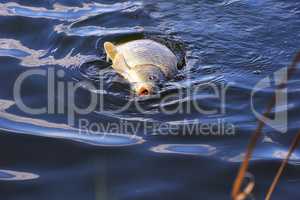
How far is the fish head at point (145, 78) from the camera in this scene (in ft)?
16.4

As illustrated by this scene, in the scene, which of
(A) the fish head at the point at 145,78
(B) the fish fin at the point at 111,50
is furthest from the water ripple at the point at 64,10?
(A) the fish head at the point at 145,78

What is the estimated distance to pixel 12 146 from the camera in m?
4.15

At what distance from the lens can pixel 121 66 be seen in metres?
5.42

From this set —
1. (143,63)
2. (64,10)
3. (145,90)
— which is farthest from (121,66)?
(64,10)

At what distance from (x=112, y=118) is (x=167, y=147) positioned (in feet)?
2.07

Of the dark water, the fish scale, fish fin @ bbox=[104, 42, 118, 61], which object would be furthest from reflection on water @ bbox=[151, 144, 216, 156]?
fish fin @ bbox=[104, 42, 118, 61]

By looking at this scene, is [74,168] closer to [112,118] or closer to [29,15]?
[112,118]

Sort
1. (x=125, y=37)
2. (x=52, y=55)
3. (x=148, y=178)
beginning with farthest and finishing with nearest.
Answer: (x=125, y=37), (x=52, y=55), (x=148, y=178)

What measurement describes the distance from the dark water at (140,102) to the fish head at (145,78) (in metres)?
0.10

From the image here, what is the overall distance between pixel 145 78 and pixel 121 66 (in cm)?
40

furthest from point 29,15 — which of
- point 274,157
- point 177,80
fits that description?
point 274,157

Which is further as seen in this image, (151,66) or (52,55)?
(52,55)

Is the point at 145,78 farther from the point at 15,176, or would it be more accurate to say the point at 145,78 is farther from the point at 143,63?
the point at 15,176

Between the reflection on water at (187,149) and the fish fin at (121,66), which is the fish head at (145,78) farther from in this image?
the reflection on water at (187,149)
